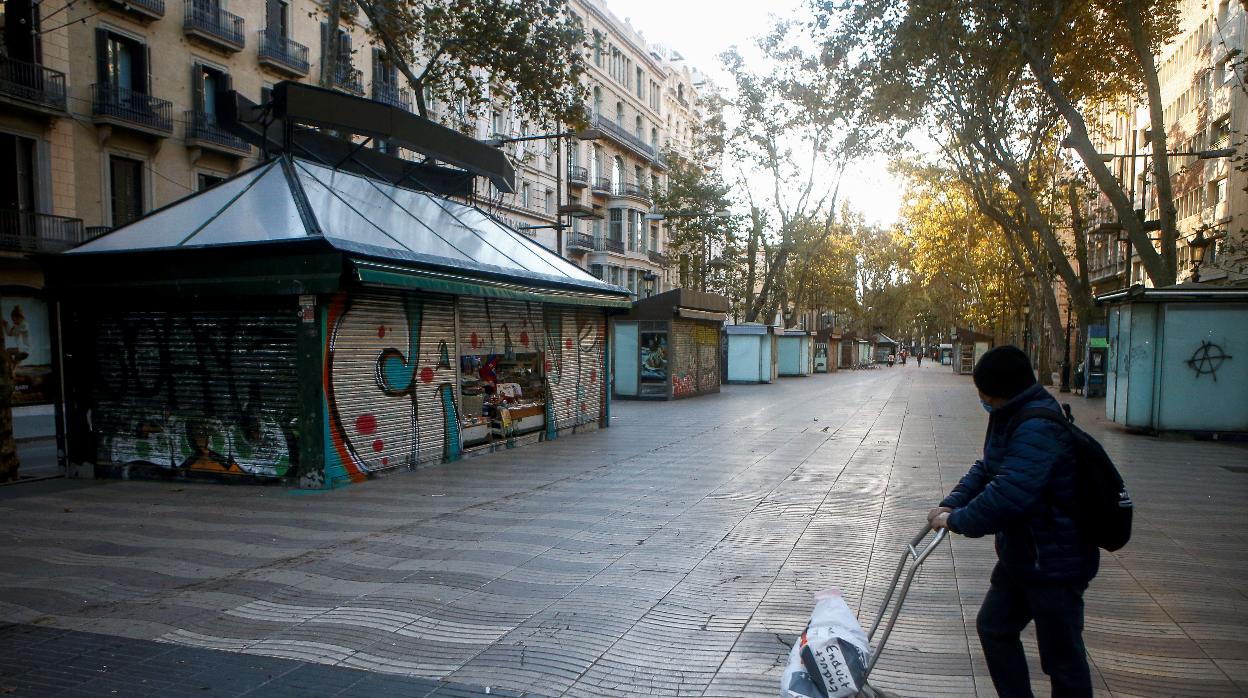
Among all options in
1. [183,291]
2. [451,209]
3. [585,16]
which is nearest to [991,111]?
[451,209]

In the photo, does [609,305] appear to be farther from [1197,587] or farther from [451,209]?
[1197,587]

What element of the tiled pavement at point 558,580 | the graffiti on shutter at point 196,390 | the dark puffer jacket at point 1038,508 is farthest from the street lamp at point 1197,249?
the dark puffer jacket at point 1038,508

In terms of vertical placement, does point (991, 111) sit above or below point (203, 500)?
above

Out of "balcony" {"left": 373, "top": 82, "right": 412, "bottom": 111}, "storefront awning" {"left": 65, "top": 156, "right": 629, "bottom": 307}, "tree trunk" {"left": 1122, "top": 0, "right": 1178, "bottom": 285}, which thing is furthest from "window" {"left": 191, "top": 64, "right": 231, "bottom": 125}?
"tree trunk" {"left": 1122, "top": 0, "right": 1178, "bottom": 285}

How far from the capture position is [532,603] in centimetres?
516

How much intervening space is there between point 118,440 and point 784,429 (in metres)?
10.8

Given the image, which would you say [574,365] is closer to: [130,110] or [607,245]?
[130,110]

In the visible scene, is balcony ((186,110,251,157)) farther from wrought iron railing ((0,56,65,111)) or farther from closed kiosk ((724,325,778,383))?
closed kiosk ((724,325,778,383))

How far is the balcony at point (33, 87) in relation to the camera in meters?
18.1

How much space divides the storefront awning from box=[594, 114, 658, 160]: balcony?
100ft

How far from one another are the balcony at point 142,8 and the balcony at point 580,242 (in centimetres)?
2292

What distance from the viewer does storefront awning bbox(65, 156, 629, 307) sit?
30.0 feet

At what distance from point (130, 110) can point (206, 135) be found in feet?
7.30

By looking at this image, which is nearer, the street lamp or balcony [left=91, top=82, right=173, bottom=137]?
balcony [left=91, top=82, right=173, bottom=137]
